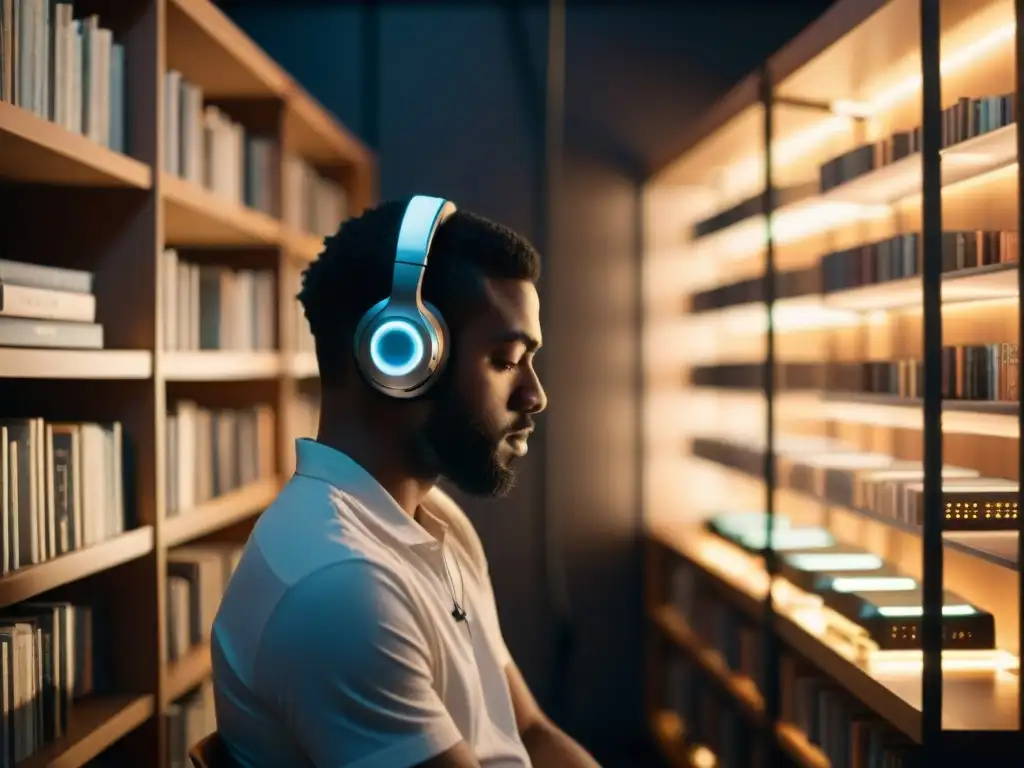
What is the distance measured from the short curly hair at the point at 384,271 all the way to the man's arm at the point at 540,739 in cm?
55

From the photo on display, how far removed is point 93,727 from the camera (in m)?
1.93

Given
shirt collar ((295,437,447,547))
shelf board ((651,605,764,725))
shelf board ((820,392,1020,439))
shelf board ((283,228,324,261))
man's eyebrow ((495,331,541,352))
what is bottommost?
shelf board ((651,605,764,725))

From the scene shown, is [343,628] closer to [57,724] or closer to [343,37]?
[57,724]

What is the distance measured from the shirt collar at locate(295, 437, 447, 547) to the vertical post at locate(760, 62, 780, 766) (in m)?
1.40

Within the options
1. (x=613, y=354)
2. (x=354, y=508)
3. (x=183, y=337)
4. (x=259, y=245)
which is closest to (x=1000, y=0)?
(x=354, y=508)

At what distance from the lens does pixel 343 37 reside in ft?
13.4

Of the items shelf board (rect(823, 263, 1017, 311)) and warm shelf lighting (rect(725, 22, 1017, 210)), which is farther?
warm shelf lighting (rect(725, 22, 1017, 210))

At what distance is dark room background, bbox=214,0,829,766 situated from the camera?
161 inches

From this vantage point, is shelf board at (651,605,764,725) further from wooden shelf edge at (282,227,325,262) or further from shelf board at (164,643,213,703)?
wooden shelf edge at (282,227,325,262)

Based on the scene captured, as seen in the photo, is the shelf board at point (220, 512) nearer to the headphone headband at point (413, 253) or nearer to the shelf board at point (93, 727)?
the shelf board at point (93, 727)

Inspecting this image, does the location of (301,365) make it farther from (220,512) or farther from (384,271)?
(384,271)

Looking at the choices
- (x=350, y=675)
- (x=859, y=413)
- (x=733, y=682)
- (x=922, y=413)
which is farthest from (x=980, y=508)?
(x=733, y=682)

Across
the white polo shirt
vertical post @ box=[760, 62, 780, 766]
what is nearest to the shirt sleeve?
the white polo shirt

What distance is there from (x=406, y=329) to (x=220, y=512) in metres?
1.52
